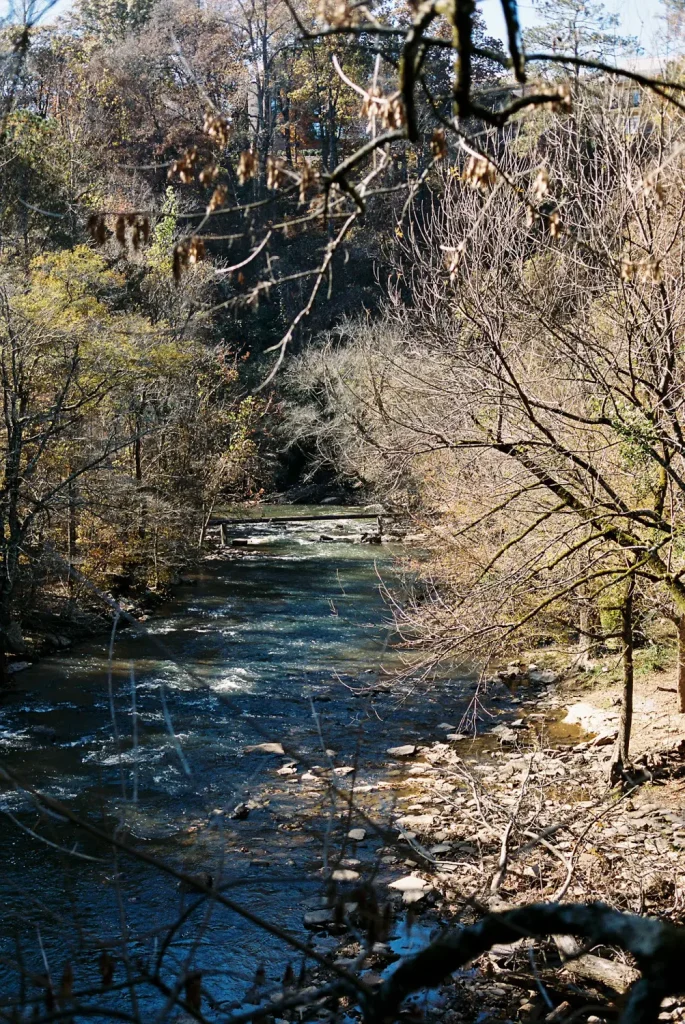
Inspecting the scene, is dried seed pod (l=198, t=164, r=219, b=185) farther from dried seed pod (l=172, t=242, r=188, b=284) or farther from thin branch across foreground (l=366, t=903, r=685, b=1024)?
thin branch across foreground (l=366, t=903, r=685, b=1024)

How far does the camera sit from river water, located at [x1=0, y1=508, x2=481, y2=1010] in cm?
755

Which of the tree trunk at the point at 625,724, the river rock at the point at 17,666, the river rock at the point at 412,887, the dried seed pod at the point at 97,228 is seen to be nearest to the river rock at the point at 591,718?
the tree trunk at the point at 625,724

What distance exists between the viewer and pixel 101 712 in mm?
13242

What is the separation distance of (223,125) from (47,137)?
3055 cm

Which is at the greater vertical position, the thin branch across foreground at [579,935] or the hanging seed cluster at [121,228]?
the hanging seed cluster at [121,228]

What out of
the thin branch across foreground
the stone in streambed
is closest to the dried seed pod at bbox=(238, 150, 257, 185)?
the thin branch across foreground

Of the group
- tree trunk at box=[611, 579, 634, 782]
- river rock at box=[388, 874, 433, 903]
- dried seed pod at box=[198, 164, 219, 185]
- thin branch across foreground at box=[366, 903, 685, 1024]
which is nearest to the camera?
thin branch across foreground at box=[366, 903, 685, 1024]

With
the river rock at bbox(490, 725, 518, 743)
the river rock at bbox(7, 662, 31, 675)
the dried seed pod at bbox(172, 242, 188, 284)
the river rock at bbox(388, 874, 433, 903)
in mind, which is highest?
the dried seed pod at bbox(172, 242, 188, 284)

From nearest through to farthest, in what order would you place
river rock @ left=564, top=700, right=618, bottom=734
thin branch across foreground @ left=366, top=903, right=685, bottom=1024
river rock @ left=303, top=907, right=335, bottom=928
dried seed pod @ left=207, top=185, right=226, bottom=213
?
thin branch across foreground @ left=366, top=903, right=685, bottom=1024
dried seed pod @ left=207, top=185, right=226, bottom=213
river rock @ left=303, top=907, right=335, bottom=928
river rock @ left=564, top=700, right=618, bottom=734

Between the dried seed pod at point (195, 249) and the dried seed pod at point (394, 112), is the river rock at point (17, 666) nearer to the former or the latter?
the dried seed pod at point (195, 249)

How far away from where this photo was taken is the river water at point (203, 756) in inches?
297

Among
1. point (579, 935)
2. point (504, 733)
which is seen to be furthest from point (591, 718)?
point (579, 935)

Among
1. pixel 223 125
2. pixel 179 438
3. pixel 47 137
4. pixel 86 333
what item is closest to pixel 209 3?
pixel 47 137

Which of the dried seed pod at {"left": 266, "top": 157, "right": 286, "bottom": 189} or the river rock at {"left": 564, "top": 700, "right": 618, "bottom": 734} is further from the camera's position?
the river rock at {"left": 564, "top": 700, "right": 618, "bottom": 734}
